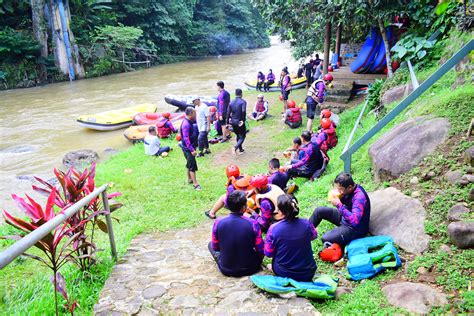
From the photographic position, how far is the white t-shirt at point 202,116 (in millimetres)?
9211

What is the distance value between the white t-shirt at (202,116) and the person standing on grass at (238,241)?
5652mm

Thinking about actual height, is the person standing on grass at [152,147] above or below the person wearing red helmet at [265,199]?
below

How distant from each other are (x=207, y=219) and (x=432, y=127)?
371 centimetres

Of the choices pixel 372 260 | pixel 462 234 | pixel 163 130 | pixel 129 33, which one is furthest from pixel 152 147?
pixel 129 33

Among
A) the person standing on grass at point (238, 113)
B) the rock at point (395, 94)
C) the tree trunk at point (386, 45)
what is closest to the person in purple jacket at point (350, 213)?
the rock at point (395, 94)

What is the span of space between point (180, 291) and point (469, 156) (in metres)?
3.45

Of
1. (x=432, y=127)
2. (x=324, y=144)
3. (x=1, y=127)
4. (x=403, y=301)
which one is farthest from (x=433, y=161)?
(x=1, y=127)

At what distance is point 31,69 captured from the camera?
25219mm

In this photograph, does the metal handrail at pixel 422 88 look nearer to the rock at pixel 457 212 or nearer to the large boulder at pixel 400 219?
the large boulder at pixel 400 219

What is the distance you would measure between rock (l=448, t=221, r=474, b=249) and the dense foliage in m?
26.9

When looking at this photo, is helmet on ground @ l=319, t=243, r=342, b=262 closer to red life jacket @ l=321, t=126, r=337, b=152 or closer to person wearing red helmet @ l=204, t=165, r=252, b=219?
person wearing red helmet @ l=204, t=165, r=252, b=219

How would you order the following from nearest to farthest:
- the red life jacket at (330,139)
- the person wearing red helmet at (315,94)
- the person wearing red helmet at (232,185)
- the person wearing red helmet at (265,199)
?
1. the person wearing red helmet at (265,199)
2. the person wearing red helmet at (232,185)
3. the red life jacket at (330,139)
4. the person wearing red helmet at (315,94)

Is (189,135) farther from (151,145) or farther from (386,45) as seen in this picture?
(386,45)

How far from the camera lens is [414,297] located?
9.53 ft
